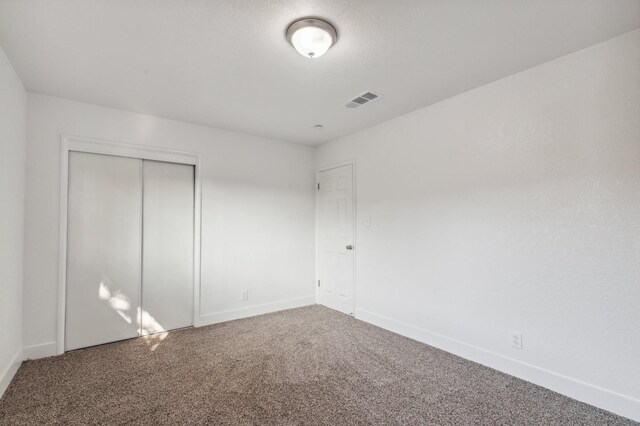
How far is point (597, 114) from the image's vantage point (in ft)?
6.93

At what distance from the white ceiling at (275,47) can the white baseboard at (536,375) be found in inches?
92.6

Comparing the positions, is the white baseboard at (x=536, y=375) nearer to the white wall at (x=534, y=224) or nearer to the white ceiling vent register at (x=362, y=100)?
the white wall at (x=534, y=224)

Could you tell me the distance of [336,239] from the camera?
434 cm

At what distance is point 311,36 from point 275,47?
334mm

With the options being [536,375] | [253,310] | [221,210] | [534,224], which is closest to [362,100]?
[534,224]

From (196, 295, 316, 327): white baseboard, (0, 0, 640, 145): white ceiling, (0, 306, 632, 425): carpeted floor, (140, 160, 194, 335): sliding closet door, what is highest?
(0, 0, 640, 145): white ceiling

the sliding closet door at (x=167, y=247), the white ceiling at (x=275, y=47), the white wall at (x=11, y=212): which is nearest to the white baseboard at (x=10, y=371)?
the white wall at (x=11, y=212)


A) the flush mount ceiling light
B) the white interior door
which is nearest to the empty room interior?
the flush mount ceiling light

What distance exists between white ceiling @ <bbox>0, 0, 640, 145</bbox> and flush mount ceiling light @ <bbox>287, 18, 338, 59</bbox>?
60 mm

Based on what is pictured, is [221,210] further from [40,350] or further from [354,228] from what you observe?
[40,350]

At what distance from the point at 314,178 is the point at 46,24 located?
131 inches

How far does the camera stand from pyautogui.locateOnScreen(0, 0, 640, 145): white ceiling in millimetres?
1771

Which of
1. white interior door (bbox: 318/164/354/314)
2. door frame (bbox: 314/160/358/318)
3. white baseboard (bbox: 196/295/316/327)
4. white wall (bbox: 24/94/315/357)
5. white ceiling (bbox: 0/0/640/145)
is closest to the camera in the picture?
white ceiling (bbox: 0/0/640/145)

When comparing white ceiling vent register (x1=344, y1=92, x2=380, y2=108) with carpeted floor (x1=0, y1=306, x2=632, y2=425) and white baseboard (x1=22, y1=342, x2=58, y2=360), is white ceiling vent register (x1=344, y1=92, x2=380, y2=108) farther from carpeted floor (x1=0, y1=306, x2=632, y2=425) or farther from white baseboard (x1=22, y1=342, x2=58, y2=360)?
white baseboard (x1=22, y1=342, x2=58, y2=360)
